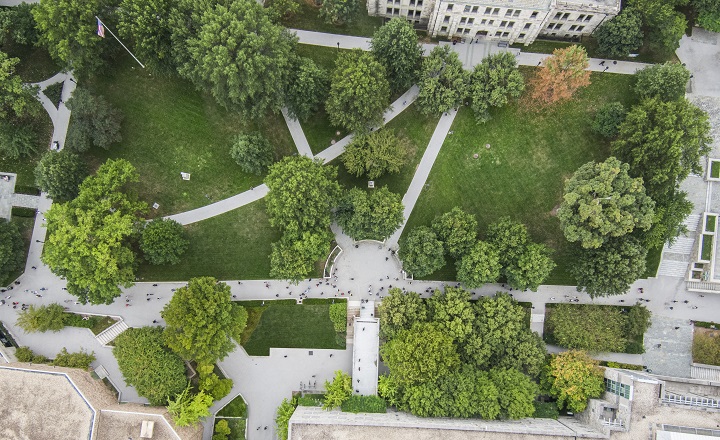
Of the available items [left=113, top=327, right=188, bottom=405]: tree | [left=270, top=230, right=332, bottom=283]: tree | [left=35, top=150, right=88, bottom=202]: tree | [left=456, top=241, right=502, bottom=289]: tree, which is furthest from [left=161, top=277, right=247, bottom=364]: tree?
[left=456, top=241, right=502, bottom=289]: tree

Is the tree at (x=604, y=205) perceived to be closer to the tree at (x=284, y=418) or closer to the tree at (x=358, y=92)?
the tree at (x=358, y=92)

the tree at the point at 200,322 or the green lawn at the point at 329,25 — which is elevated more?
the green lawn at the point at 329,25

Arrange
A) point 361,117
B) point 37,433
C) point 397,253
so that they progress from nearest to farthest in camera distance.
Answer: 1. point 37,433
2. point 361,117
3. point 397,253

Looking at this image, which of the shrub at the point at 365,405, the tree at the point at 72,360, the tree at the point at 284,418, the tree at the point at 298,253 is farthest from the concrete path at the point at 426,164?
the tree at the point at 72,360

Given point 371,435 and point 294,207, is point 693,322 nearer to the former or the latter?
point 371,435

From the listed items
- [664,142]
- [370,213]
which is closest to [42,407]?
[370,213]

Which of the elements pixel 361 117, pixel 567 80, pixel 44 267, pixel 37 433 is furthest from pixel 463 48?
pixel 37 433
